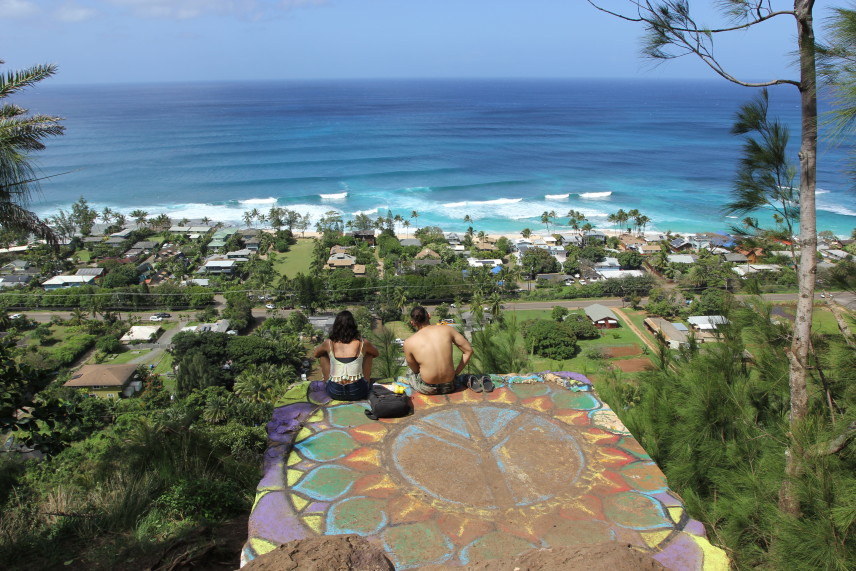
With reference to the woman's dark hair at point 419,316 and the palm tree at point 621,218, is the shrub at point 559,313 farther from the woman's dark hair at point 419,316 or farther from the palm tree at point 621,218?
the woman's dark hair at point 419,316

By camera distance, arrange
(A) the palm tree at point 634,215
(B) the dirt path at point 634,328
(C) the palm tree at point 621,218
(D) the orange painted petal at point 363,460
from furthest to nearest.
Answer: (A) the palm tree at point 634,215, (C) the palm tree at point 621,218, (B) the dirt path at point 634,328, (D) the orange painted petal at point 363,460

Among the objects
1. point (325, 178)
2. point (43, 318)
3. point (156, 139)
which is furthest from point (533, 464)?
point (156, 139)

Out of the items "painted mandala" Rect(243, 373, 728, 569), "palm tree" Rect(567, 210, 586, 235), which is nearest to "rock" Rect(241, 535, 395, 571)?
"painted mandala" Rect(243, 373, 728, 569)

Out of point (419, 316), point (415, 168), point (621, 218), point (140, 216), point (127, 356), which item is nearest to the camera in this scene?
point (419, 316)

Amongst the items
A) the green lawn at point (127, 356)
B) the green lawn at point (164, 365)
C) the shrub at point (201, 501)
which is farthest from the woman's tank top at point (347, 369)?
the green lawn at point (127, 356)

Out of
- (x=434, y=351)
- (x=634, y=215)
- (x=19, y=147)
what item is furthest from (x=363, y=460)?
(x=634, y=215)

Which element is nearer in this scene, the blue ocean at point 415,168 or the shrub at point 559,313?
the shrub at point 559,313

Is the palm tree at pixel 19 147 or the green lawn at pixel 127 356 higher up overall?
the palm tree at pixel 19 147

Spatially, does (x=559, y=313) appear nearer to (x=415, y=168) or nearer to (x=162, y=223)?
(x=162, y=223)

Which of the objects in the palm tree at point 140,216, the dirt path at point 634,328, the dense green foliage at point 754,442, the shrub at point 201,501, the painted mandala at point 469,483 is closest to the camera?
the dense green foliage at point 754,442
